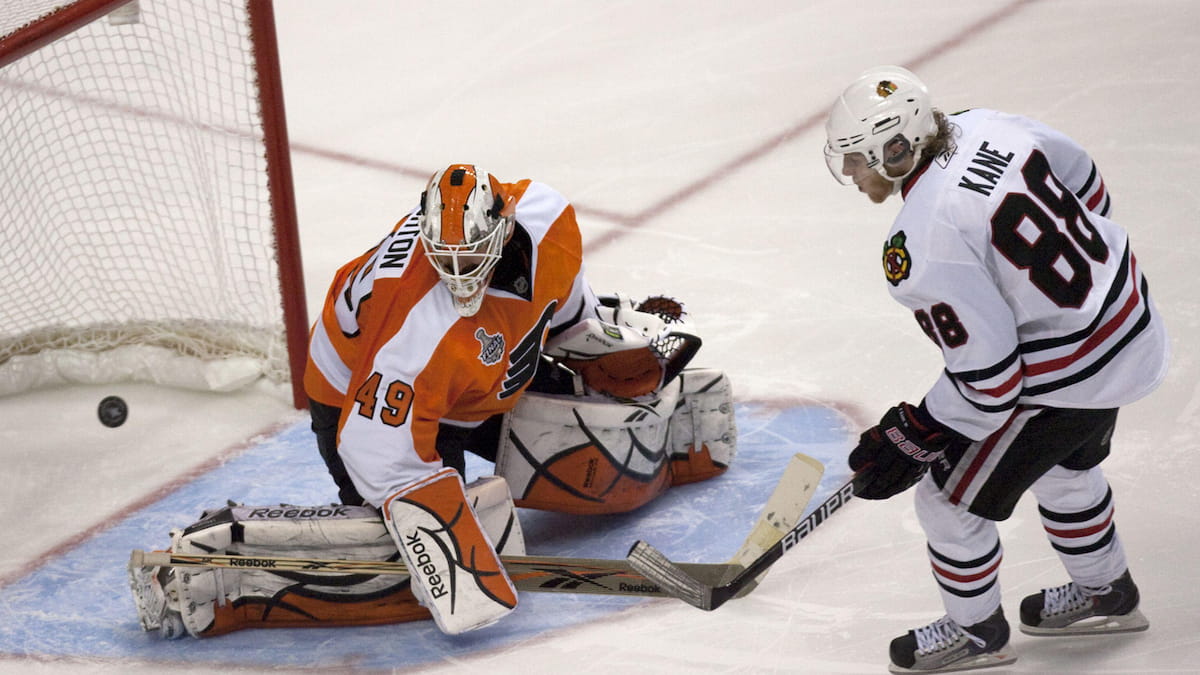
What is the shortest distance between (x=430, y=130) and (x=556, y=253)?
2.90 metres

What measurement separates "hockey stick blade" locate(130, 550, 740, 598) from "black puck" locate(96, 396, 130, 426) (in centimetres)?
91

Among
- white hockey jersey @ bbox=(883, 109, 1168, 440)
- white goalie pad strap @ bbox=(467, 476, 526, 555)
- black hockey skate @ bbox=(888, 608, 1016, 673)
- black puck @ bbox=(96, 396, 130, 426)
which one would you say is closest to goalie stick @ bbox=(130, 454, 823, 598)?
white goalie pad strap @ bbox=(467, 476, 526, 555)

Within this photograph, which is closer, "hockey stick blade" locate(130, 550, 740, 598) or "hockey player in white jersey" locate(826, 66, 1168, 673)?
"hockey player in white jersey" locate(826, 66, 1168, 673)

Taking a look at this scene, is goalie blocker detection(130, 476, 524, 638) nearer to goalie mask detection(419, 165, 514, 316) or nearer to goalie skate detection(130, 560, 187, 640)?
goalie skate detection(130, 560, 187, 640)

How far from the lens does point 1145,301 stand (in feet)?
7.95

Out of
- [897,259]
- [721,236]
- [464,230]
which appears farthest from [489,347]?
[721,236]

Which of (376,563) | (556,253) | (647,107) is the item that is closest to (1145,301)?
(556,253)

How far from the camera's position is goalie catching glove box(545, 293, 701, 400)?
321cm

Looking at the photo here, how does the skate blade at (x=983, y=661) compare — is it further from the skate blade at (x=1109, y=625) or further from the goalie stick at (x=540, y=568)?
the goalie stick at (x=540, y=568)

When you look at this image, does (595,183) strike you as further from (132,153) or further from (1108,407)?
(1108,407)

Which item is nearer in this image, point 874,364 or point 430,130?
point 874,364

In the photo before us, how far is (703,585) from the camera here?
272 cm

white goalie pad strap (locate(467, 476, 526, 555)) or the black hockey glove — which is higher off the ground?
the black hockey glove

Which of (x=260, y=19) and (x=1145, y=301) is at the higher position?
(x=260, y=19)
